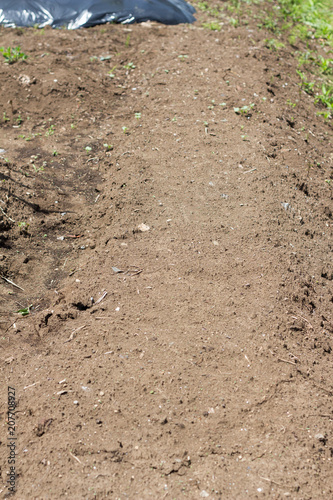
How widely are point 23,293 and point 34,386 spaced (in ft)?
2.85

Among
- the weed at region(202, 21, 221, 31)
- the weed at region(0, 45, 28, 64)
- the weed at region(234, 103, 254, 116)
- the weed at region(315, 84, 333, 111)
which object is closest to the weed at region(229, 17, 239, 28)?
the weed at region(202, 21, 221, 31)

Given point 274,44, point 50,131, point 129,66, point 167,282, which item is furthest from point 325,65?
point 167,282

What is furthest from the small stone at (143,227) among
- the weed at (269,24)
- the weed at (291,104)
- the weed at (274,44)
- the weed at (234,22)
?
the weed at (269,24)

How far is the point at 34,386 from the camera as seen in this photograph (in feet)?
7.86

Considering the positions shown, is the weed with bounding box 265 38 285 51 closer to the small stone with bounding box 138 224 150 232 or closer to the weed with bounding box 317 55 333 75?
the weed with bounding box 317 55 333 75

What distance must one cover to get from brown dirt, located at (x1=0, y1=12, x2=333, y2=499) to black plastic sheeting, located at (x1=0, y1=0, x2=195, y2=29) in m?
1.29

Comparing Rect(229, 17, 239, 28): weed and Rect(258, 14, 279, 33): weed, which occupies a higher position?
Rect(258, 14, 279, 33): weed

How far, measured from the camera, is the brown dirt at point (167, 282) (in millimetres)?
2129

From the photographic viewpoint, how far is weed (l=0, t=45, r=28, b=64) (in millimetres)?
5363

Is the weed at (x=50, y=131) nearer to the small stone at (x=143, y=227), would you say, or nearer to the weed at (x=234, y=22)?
the small stone at (x=143, y=227)

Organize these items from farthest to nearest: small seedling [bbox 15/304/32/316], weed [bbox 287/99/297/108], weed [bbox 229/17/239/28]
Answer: weed [bbox 229/17/239/28] → weed [bbox 287/99/297/108] → small seedling [bbox 15/304/32/316]

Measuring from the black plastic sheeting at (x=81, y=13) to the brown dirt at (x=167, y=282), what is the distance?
129 centimetres

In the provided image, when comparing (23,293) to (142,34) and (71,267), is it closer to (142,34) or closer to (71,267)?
(71,267)

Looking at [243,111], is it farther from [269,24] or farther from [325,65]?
[269,24]
